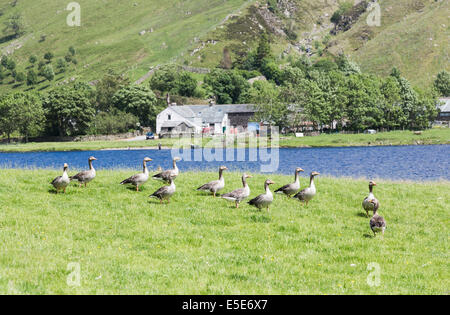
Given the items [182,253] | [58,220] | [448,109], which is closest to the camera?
[182,253]

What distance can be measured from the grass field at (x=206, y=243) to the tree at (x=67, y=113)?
109m

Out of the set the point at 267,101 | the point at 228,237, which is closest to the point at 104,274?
the point at 228,237

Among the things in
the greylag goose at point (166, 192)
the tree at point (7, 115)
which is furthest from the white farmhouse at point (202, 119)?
the greylag goose at point (166, 192)

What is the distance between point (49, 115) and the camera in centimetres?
12888

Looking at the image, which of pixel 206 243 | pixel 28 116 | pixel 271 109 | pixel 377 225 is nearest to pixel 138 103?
pixel 28 116

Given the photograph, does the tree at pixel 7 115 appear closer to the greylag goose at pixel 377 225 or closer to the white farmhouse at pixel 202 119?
the white farmhouse at pixel 202 119

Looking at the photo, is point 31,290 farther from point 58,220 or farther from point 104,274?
point 58,220

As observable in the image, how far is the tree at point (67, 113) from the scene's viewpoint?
127m

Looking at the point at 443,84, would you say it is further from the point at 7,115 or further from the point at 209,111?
the point at 7,115

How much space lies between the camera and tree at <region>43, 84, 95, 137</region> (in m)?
127

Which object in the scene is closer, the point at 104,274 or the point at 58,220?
the point at 104,274

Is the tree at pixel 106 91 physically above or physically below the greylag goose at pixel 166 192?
above

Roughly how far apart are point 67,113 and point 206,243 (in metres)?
121
